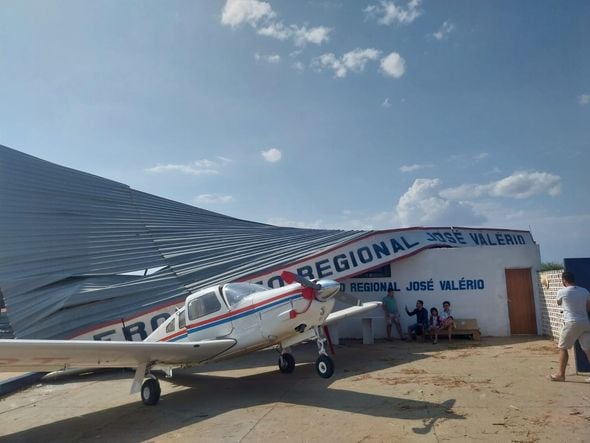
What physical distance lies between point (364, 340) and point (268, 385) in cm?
601

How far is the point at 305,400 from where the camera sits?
721 centimetres

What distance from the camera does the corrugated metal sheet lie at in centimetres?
1242

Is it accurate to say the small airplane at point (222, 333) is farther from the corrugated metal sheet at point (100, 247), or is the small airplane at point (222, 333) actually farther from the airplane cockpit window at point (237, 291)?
the corrugated metal sheet at point (100, 247)

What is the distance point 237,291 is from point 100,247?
25.8 feet

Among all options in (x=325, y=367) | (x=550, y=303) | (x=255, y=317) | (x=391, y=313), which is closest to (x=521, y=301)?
(x=550, y=303)

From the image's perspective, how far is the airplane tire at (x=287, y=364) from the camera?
9.69m

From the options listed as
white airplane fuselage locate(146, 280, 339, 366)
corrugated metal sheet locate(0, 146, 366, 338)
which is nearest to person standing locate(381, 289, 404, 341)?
corrugated metal sheet locate(0, 146, 366, 338)

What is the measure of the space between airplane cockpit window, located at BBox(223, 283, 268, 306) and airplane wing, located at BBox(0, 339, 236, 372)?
2.71ft

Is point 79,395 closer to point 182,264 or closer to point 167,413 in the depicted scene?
point 167,413

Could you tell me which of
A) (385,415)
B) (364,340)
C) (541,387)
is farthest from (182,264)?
(541,387)

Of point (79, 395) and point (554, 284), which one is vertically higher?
point (554, 284)

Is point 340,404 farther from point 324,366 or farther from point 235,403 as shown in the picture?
point 235,403

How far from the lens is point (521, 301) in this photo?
1394 centimetres

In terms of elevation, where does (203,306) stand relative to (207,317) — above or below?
above
